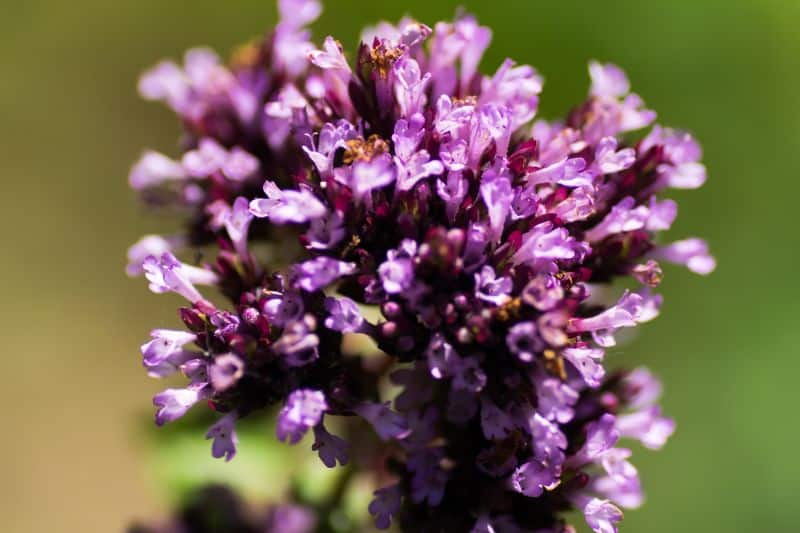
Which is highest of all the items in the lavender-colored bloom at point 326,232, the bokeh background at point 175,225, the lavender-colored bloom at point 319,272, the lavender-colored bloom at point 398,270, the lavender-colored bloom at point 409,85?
the lavender-colored bloom at point 409,85

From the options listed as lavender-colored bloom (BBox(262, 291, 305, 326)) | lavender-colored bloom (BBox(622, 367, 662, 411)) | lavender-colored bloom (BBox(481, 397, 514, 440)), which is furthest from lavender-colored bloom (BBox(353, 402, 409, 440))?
lavender-colored bloom (BBox(622, 367, 662, 411))

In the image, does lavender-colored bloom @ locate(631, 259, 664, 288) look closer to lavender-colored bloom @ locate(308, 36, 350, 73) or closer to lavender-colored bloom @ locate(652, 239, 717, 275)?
lavender-colored bloom @ locate(652, 239, 717, 275)

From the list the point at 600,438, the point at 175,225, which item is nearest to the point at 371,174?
the point at 600,438

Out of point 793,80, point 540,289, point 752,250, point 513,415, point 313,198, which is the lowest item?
point 752,250

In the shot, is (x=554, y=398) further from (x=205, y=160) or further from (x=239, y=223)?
(x=205, y=160)

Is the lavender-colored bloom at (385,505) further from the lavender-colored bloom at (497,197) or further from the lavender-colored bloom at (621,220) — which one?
the lavender-colored bloom at (621,220)

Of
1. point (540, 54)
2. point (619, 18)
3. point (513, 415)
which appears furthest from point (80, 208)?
point (513, 415)

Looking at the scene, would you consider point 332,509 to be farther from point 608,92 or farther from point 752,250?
point 752,250

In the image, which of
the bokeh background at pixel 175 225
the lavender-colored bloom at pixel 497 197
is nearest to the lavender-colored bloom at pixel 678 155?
the lavender-colored bloom at pixel 497 197
